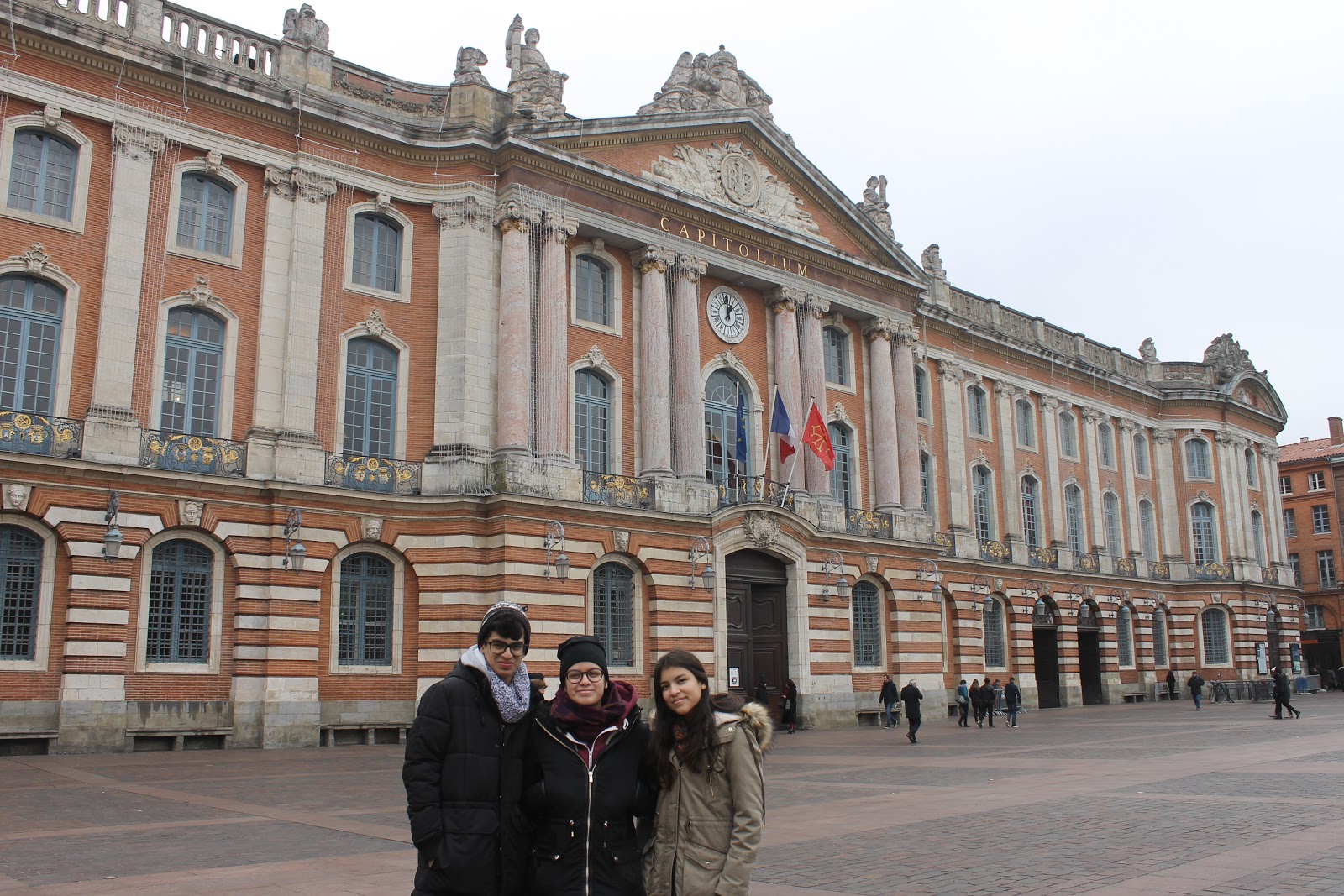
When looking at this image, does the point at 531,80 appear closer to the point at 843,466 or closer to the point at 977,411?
the point at 843,466

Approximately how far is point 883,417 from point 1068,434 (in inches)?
643

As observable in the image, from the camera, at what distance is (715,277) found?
33.1 m

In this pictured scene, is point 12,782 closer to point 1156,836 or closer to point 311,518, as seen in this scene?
point 311,518

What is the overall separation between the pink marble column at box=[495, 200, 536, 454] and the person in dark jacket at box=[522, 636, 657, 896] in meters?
21.5

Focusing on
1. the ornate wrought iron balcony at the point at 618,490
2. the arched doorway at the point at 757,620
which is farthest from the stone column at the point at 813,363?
the ornate wrought iron balcony at the point at 618,490

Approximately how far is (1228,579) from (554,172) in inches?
1561

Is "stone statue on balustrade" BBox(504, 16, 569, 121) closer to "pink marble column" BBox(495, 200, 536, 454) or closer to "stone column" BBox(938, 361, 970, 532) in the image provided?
"pink marble column" BBox(495, 200, 536, 454)

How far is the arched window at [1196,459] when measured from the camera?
54312mm

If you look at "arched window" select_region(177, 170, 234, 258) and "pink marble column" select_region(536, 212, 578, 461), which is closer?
"arched window" select_region(177, 170, 234, 258)

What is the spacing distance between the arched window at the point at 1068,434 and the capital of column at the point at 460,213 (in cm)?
2959

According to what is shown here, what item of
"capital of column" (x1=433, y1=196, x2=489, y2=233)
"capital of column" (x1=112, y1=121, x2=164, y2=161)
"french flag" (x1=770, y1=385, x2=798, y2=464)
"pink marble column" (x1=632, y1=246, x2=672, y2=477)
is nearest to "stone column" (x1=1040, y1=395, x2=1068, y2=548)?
"french flag" (x1=770, y1=385, x2=798, y2=464)

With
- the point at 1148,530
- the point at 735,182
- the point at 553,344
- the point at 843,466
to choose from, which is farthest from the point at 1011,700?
the point at 1148,530

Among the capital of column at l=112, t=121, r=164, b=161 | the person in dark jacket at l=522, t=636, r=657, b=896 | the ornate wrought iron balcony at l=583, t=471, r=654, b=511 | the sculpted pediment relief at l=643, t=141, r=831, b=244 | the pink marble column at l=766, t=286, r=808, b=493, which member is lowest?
the person in dark jacket at l=522, t=636, r=657, b=896

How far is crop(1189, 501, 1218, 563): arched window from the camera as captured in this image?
5381cm
